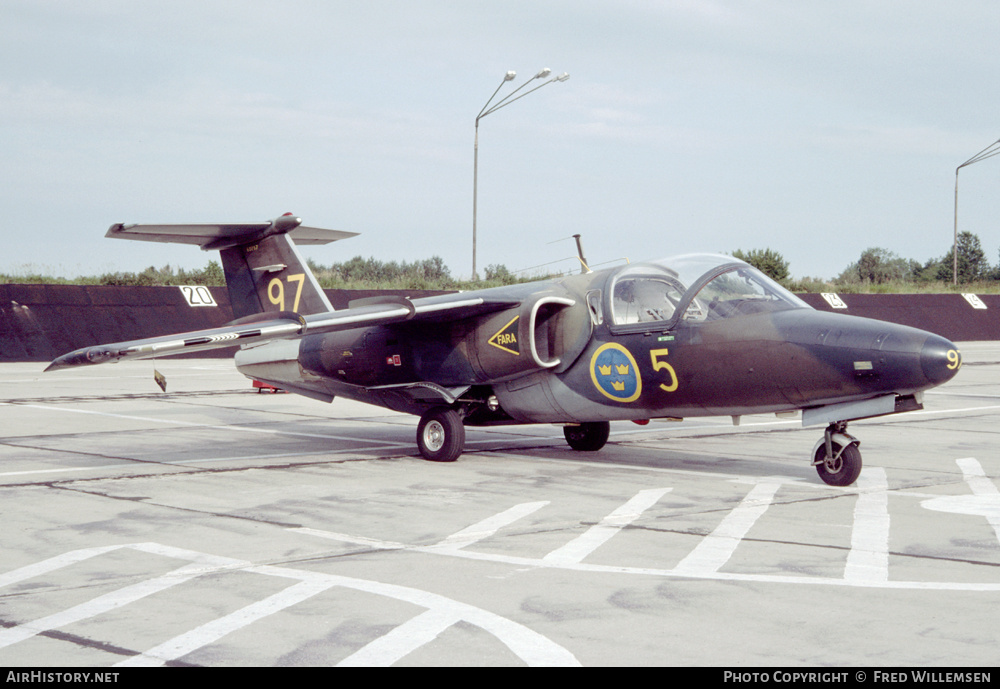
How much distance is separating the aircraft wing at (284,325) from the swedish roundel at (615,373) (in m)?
1.43

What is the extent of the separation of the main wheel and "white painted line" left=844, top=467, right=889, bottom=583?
4.70m

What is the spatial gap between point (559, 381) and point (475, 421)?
1684mm

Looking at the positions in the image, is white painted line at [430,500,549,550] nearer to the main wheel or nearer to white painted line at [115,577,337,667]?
white painted line at [115,577,337,667]

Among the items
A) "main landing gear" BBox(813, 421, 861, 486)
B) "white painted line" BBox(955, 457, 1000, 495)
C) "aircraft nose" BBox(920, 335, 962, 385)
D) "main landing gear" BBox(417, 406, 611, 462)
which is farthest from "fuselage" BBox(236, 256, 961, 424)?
"white painted line" BBox(955, 457, 1000, 495)

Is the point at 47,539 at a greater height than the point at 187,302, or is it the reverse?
the point at 187,302

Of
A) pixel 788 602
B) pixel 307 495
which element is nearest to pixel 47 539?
pixel 307 495

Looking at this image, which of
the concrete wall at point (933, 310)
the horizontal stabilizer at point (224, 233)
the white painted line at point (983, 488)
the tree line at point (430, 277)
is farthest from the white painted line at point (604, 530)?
the concrete wall at point (933, 310)

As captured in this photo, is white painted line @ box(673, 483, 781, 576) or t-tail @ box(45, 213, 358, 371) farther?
t-tail @ box(45, 213, 358, 371)

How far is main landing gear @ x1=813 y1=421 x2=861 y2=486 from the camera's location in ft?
31.5

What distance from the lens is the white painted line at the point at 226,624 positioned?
4523mm

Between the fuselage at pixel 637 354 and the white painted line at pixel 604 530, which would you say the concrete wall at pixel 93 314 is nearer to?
the fuselage at pixel 637 354

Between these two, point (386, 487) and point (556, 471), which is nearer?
point (386, 487)
